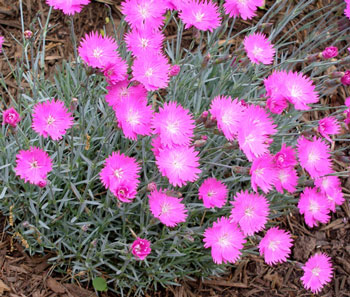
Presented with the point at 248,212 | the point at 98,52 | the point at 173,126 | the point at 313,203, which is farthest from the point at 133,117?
the point at 313,203

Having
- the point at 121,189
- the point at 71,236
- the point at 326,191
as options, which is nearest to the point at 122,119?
the point at 121,189

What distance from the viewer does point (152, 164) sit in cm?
245

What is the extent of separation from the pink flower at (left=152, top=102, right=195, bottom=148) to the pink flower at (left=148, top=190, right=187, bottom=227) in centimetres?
25

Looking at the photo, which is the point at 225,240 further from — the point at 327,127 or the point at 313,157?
the point at 327,127

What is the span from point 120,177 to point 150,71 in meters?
0.45

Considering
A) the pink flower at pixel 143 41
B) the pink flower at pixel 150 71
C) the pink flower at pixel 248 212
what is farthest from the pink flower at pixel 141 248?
the pink flower at pixel 143 41

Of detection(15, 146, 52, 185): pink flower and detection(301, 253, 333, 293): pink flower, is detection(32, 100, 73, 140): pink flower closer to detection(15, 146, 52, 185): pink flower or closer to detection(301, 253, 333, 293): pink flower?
detection(15, 146, 52, 185): pink flower

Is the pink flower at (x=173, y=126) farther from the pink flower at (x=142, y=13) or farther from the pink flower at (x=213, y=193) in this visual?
Answer: the pink flower at (x=142, y=13)

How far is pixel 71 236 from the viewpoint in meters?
2.28

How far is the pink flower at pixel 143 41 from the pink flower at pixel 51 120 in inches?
16.0

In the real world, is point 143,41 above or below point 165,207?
above

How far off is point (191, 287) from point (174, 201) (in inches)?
31.5

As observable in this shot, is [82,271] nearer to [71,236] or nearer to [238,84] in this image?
[71,236]

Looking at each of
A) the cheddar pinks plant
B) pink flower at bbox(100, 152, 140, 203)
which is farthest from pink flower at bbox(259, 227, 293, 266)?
pink flower at bbox(100, 152, 140, 203)
